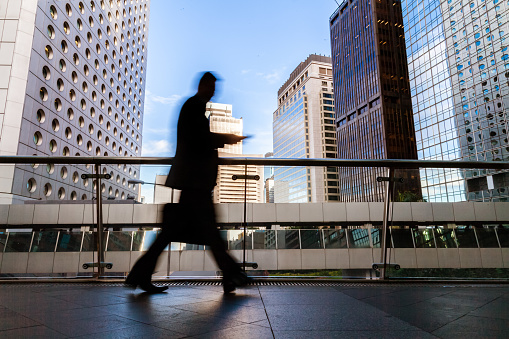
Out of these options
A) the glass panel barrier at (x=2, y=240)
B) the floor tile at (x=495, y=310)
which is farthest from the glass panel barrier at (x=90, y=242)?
the floor tile at (x=495, y=310)

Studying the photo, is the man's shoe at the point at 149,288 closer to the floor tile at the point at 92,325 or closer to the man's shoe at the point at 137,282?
the man's shoe at the point at 137,282

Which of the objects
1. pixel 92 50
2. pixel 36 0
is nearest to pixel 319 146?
pixel 92 50

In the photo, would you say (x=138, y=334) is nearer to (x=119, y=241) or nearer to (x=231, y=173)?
(x=119, y=241)

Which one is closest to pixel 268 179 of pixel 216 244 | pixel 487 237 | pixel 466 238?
pixel 216 244

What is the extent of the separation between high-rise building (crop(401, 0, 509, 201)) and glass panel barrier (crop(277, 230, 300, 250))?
64.4m

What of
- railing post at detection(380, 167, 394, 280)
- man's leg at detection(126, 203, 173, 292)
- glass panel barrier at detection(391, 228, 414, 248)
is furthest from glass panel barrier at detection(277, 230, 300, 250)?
man's leg at detection(126, 203, 173, 292)

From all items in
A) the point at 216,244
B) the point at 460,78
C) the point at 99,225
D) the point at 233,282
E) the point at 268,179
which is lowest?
the point at 233,282

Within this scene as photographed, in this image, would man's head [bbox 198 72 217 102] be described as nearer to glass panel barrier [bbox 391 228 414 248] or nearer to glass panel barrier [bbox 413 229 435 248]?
glass panel barrier [bbox 391 228 414 248]

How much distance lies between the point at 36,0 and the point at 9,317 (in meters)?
35.7

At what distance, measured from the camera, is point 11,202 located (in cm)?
371

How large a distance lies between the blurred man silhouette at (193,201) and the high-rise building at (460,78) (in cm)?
6539

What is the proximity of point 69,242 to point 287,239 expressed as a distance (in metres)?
2.33

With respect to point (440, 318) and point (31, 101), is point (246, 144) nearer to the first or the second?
point (440, 318)

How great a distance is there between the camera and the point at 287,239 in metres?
3.50
